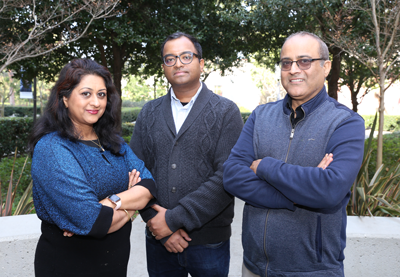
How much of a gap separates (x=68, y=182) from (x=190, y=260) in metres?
1.06

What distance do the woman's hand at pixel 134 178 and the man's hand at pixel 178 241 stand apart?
A: 45 cm

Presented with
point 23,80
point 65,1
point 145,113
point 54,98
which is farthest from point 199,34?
point 54,98

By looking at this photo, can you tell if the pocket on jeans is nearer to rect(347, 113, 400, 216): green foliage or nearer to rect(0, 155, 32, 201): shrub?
rect(347, 113, 400, 216): green foliage

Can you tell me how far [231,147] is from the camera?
253 centimetres

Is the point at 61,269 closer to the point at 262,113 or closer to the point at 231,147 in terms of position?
the point at 231,147

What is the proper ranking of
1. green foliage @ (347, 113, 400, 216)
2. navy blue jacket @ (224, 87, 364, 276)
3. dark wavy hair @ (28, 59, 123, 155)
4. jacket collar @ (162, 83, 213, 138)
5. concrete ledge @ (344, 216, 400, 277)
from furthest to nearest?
green foliage @ (347, 113, 400, 216), concrete ledge @ (344, 216, 400, 277), jacket collar @ (162, 83, 213, 138), dark wavy hair @ (28, 59, 123, 155), navy blue jacket @ (224, 87, 364, 276)

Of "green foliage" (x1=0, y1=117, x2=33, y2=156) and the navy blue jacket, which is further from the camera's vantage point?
"green foliage" (x1=0, y1=117, x2=33, y2=156)

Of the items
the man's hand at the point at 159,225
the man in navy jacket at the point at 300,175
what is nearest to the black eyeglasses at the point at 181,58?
the man in navy jacket at the point at 300,175

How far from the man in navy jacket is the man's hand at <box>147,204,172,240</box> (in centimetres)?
53

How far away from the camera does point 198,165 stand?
2502mm

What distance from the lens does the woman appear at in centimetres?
191

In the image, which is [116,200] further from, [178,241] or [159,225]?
[178,241]

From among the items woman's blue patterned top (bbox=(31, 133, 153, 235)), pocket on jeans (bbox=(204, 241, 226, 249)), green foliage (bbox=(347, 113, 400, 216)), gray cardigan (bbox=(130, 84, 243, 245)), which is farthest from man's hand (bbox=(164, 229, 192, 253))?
green foliage (bbox=(347, 113, 400, 216))

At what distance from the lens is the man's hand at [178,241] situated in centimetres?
243
